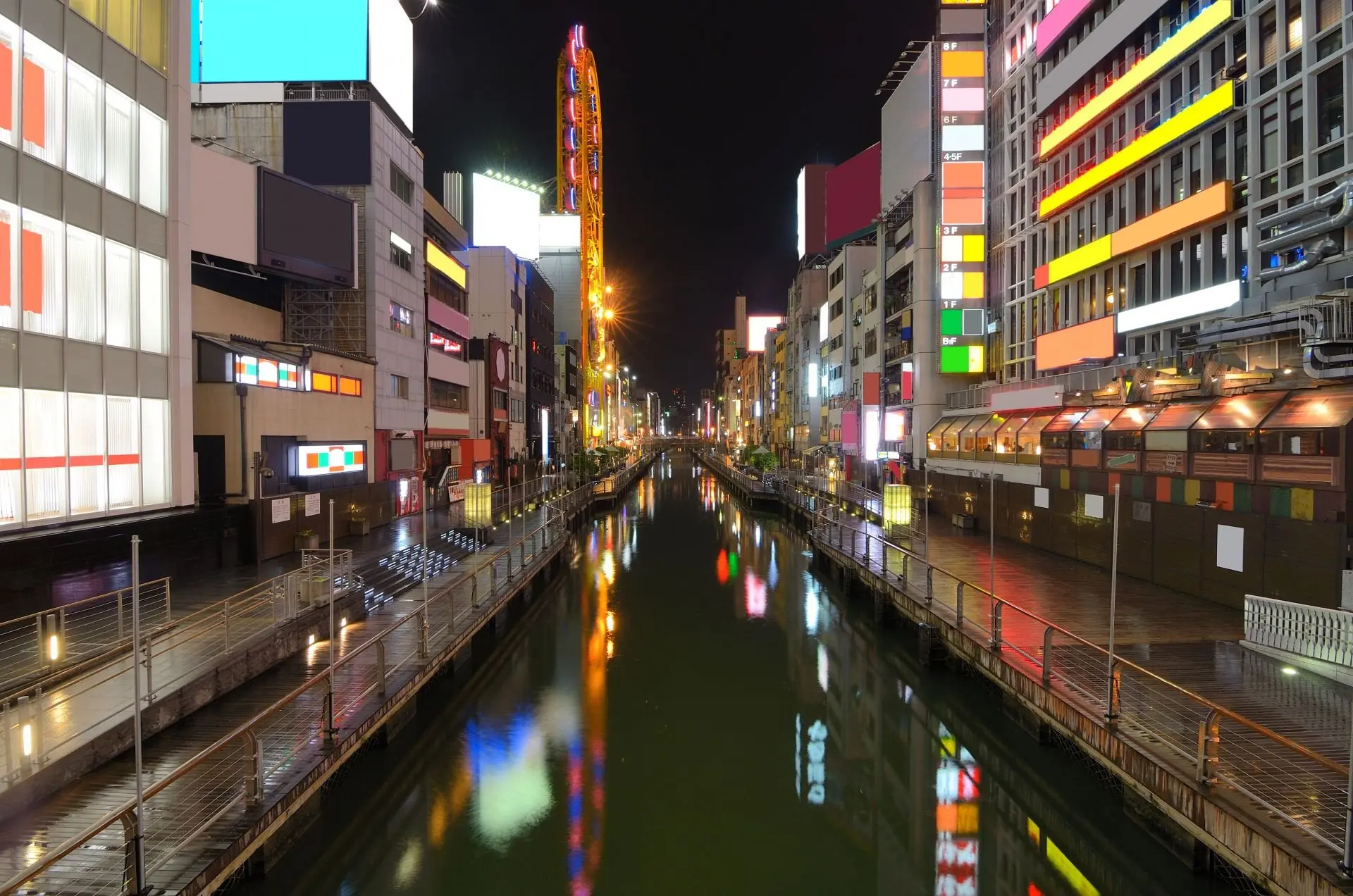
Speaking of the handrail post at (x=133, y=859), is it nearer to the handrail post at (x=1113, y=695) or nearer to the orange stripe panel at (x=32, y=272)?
the handrail post at (x=1113, y=695)

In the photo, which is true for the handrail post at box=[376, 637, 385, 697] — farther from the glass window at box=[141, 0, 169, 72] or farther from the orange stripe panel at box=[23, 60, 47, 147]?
the glass window at box=[141, 0, 169, 72]

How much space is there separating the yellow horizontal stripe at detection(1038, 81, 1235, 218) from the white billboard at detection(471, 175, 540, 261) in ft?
142

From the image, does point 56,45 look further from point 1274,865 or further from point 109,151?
point 1274,865

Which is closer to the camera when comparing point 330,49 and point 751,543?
point 330,49

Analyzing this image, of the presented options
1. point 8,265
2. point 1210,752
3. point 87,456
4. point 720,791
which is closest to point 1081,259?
point 1210,752

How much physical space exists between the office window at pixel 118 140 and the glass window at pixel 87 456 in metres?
4.60

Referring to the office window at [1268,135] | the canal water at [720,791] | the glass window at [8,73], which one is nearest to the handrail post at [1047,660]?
the canal water at [720,791]

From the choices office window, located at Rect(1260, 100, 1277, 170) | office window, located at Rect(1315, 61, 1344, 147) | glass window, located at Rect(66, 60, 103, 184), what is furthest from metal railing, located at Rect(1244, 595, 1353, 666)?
glass window, located at Rect(66, 60, 103, 184)

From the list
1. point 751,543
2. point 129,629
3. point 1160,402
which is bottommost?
point 751,543

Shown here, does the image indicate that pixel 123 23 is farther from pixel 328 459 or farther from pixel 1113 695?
pixel 1113 695

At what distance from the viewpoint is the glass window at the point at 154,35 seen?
1591 centimetres

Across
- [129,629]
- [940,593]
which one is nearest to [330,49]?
[129,629]

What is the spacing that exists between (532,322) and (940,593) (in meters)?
49.6

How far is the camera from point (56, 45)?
13.5 m
